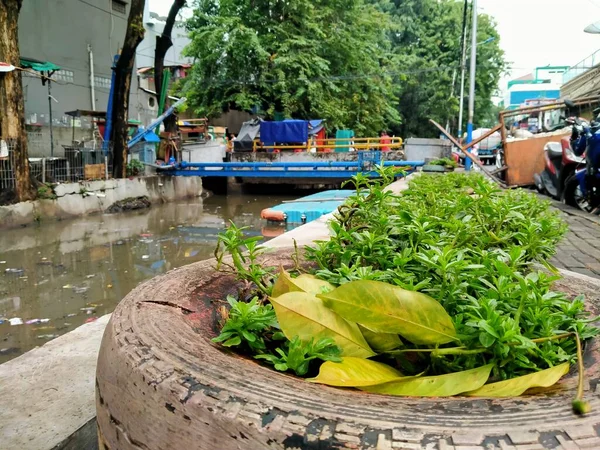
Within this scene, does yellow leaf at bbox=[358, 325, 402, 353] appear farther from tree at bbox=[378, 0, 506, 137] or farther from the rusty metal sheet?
tree at bbox=[378, 0, 506, 137]

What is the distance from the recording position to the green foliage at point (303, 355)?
861 mm

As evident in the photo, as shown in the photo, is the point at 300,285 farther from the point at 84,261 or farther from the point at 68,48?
the point at 68,48

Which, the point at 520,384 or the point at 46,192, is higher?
the point at 520,384

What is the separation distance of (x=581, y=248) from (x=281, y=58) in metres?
17.2

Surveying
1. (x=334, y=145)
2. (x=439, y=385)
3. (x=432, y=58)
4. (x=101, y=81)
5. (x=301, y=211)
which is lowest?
(x=301, y=211)

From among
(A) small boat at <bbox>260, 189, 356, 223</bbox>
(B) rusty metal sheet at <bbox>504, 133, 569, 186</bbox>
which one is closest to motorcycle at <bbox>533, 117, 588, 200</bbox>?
(B) rusty metal sheet at <bbox>504, 133, 569, 186</bbox>

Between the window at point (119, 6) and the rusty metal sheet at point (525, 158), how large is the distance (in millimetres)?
15226

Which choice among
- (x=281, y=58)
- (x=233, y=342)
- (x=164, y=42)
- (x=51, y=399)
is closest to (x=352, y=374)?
(x=233, y=342)

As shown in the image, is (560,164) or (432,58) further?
(432,58)

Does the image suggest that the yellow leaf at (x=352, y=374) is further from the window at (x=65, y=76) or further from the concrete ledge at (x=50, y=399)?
the window at (x=65, y=76)

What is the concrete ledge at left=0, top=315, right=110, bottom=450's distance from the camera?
150 centimetres

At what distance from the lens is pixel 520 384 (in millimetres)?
760

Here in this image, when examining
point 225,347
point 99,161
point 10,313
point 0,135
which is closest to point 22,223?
point 0,135

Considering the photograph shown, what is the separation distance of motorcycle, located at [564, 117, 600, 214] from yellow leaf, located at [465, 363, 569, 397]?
5.72 metres
